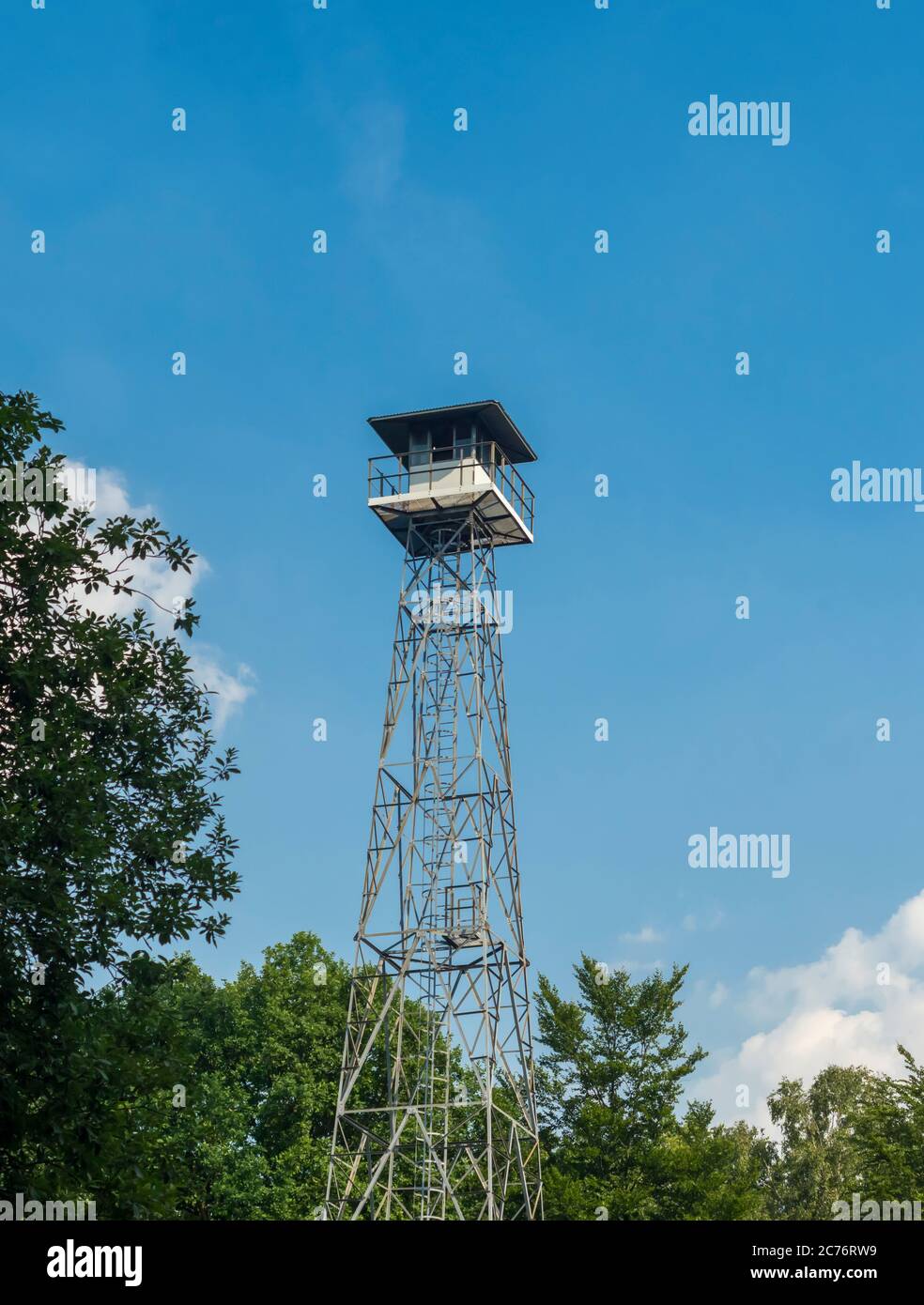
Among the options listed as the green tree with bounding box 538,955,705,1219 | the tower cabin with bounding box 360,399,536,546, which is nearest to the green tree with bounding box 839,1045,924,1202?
the green tree with bounding box 538,955,705,1219

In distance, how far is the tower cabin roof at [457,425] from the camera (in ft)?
116

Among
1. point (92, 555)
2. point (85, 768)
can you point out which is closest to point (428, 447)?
point (92, 555)

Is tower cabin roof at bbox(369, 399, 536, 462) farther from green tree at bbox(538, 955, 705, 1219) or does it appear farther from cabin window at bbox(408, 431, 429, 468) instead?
green tree at bbox(538, 955, 705, 1219)

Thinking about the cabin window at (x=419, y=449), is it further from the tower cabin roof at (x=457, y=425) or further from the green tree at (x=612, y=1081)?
the green tree at (x=612, y=1081)

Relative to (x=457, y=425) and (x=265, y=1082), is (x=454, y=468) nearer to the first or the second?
(x=457, y=425)

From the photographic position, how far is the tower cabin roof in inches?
1393

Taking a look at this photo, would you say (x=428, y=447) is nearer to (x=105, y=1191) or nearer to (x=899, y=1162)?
(x=899, y=1162)

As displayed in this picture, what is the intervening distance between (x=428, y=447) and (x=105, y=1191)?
78.1 feet

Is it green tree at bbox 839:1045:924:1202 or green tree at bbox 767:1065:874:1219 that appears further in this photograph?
green tree at bbox 767:1065:874:1219

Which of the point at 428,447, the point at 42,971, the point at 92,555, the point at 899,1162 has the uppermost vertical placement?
the point at 428,447

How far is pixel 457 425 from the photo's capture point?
1420 inches
